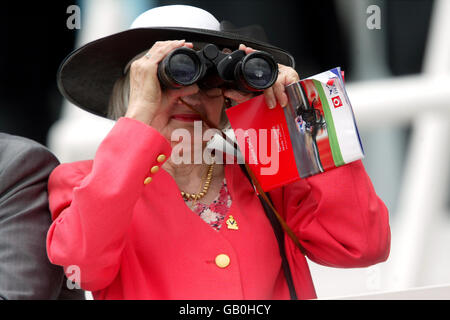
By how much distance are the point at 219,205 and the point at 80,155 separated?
5.08 ft

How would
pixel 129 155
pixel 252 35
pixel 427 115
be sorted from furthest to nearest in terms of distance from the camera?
1. pixel 427 115
2. pixel 252 35
3. pixel 129 155

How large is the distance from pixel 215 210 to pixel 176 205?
0.31 ft

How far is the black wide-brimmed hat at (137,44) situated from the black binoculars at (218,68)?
0.05m

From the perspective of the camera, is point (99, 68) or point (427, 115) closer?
point (99, 68)

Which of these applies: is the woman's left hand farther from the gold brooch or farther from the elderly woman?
the gold brooch

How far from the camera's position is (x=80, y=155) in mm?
2596

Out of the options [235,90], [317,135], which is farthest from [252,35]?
[317,135]

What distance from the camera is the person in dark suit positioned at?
105 centimetres

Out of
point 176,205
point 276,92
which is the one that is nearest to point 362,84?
point 276,92

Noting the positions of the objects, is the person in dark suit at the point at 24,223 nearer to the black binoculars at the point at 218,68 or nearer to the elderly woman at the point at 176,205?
the elderly woman at the point at 176,205

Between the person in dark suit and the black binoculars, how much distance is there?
1.05 ft

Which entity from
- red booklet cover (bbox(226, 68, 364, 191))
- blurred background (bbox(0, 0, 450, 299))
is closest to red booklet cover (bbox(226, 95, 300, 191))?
red booklet cover (bbox(226, 68, 364, 191))

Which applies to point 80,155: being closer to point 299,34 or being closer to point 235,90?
point 235,90

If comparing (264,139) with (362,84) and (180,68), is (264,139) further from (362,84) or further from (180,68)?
(362,84)
